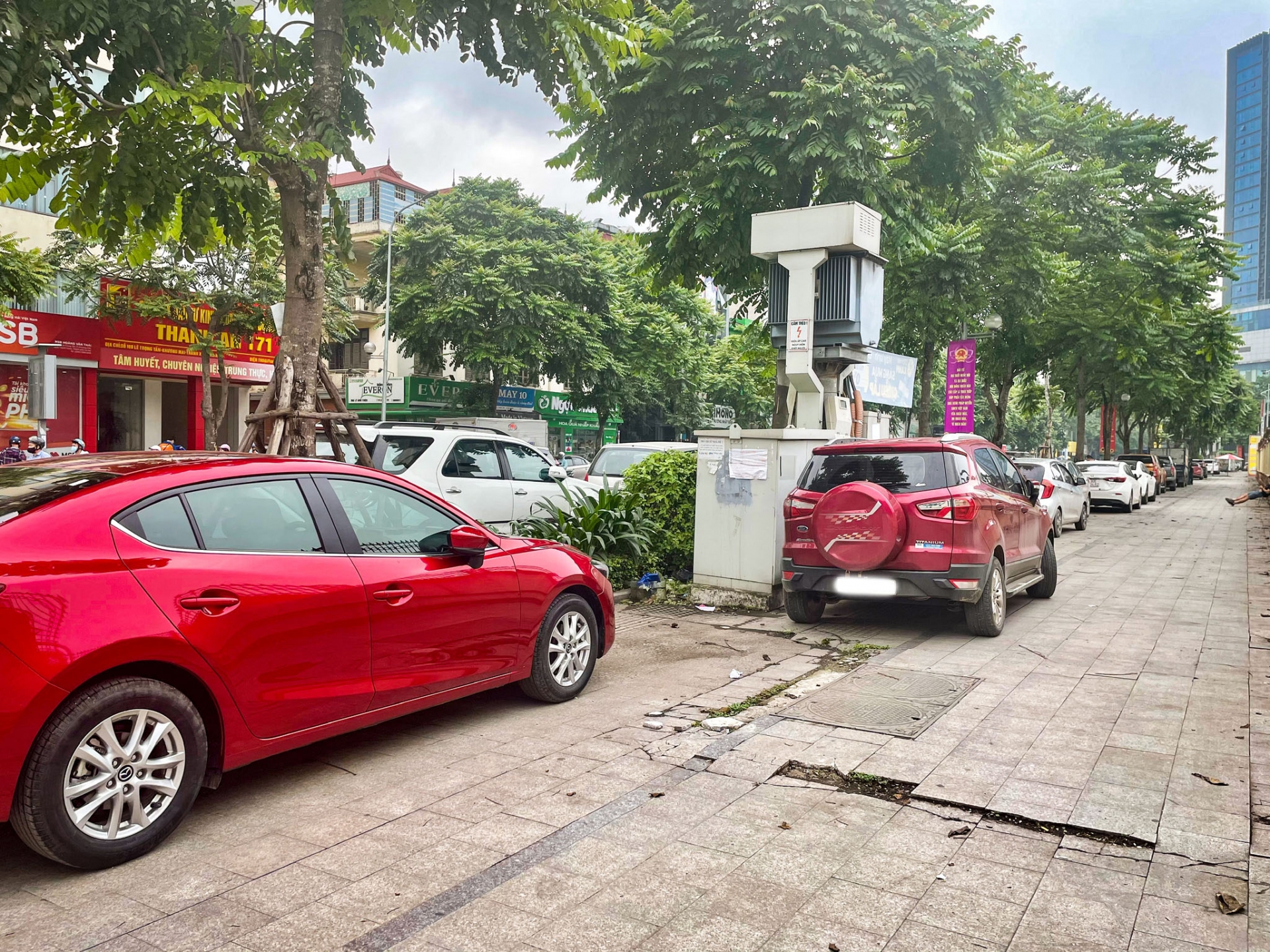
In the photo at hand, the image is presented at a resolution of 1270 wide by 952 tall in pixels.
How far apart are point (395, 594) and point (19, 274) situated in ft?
51.0

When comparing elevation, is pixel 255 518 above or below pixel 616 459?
below

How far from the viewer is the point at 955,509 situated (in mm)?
7527

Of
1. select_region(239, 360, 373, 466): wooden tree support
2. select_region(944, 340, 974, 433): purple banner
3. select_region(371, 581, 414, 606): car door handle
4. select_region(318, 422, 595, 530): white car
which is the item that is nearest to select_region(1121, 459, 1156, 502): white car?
select_region(944, 340, 974, 433): purple banner

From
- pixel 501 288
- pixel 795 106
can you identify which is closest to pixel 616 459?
pixel 795 106

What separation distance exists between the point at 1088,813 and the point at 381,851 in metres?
2.86

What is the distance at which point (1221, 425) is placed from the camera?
200 ft

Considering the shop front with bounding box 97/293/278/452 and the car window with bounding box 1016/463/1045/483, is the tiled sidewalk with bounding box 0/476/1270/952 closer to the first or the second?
the car window with bounding box 1016/463/1045/483

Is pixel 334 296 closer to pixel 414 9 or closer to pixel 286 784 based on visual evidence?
pixel 414 9

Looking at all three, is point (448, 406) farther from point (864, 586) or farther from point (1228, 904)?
point (1228, 904)

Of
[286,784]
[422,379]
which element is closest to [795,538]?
[286,784]

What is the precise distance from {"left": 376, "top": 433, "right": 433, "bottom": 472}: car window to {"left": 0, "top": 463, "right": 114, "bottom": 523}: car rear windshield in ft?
21.8

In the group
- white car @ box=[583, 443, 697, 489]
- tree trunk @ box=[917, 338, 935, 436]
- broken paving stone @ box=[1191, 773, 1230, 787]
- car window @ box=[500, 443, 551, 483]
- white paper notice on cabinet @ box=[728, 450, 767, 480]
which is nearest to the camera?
broken paving stone @ box=[1191, 773, 1230, 787]

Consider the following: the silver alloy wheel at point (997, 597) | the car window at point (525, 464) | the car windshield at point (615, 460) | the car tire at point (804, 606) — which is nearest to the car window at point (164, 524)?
the car tire at point (804, 606)

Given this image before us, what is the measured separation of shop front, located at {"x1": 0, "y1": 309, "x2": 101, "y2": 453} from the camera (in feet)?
77.7
